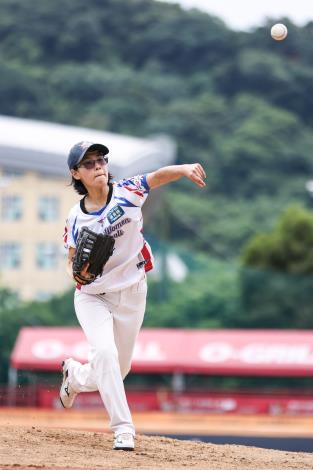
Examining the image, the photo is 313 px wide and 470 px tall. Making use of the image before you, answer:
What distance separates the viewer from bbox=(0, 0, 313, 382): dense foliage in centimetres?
6975

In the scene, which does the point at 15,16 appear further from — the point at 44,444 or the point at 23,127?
the point at 44,444

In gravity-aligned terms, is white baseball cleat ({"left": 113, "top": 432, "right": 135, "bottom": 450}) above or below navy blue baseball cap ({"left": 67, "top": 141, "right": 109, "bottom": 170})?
below

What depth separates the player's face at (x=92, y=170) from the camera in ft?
26.8

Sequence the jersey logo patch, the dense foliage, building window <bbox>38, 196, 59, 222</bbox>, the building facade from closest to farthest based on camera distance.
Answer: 1. the jersey logo patch
2. the building facade
3. building window <bbox>38, 196, 59, 222</bbox>
4. the dense foliage

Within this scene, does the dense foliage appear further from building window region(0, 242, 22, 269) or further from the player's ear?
the player's ear

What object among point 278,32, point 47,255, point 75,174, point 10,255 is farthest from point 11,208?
point 75,174

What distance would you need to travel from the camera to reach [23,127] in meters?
48.3

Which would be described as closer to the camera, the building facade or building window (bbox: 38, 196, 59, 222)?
the building facade

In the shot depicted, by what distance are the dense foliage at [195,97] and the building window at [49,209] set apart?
749 centimetres

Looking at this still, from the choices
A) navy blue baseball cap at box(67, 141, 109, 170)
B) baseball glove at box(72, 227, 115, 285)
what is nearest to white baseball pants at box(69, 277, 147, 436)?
baseball glove at box(72, 227, 115, 285)

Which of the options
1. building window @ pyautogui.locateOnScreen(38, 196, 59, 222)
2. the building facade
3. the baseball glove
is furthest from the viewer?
building window @ pyautogui.locateOnScreen(38, 196, 59, 222)

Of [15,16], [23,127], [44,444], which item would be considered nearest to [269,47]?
[15,16]

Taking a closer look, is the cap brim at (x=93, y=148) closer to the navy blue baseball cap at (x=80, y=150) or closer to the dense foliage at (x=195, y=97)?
the navy blue baseball cap at (x=80, y=150)

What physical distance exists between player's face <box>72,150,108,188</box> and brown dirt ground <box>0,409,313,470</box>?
1.76 meters
